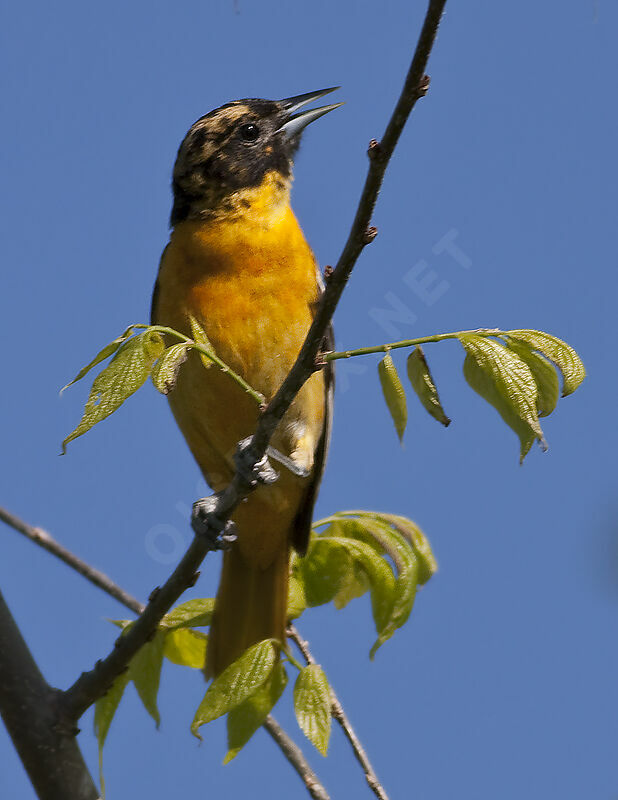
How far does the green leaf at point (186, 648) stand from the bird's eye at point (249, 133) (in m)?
2.51

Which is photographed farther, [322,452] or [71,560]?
[322,452]

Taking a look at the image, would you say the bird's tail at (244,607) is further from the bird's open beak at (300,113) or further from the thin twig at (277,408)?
the bird's open beak at (300,113)

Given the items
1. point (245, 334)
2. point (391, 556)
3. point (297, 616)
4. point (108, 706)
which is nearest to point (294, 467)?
point (245, 334)

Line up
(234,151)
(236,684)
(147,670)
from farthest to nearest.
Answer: (234,151) < (147,670) < (236,684)

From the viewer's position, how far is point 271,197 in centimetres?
461

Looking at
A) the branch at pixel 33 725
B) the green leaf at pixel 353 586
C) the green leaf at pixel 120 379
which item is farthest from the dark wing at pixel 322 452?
the green leaf at pixel 120 379

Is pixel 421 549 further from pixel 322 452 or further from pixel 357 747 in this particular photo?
→ pixel 322 452

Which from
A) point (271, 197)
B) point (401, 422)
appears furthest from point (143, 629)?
point (271, 197)

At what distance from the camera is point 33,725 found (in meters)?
3.07

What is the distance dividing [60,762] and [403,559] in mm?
1204

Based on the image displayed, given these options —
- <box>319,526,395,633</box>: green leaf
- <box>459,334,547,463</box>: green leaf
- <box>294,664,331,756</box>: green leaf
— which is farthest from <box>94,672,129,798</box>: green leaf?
<box>459,334,547,463</box>: green leaf

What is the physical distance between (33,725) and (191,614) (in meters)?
0.59

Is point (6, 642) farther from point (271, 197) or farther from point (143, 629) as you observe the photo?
point (271, 197)

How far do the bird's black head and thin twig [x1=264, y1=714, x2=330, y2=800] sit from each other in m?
2.28
